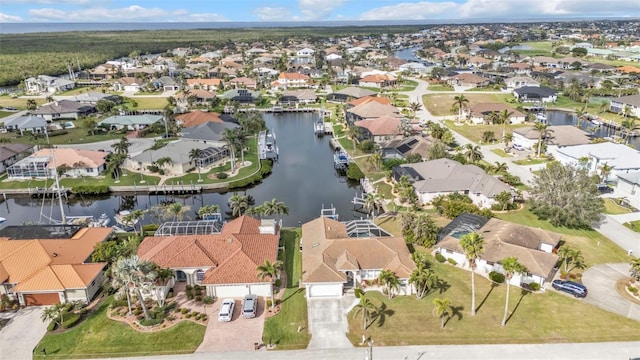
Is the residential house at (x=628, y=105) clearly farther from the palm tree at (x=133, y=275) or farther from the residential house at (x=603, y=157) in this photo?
the palm tree at (x=133, y=275)

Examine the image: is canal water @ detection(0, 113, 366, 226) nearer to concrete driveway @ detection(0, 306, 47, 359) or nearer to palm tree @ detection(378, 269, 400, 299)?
palm tree @ detection(378, 269, 400, 299)

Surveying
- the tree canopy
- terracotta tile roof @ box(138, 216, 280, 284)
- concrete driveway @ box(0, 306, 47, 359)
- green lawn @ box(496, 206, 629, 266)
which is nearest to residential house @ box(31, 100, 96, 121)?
terracotta tile roof @ box(138, 216, 280, 284)

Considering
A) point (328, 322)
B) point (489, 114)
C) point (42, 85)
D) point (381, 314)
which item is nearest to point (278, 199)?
point (328, 322)

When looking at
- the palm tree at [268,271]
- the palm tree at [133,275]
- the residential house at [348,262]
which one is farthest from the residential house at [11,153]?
the palm tree at [268,271]

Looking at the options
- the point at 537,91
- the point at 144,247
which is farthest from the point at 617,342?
the point at 537,91

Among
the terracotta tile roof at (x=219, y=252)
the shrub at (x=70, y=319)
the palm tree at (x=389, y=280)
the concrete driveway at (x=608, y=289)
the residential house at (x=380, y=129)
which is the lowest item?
the concrete driveway at (x=608, y=289)

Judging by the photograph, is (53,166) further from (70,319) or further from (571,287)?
(571,287)
